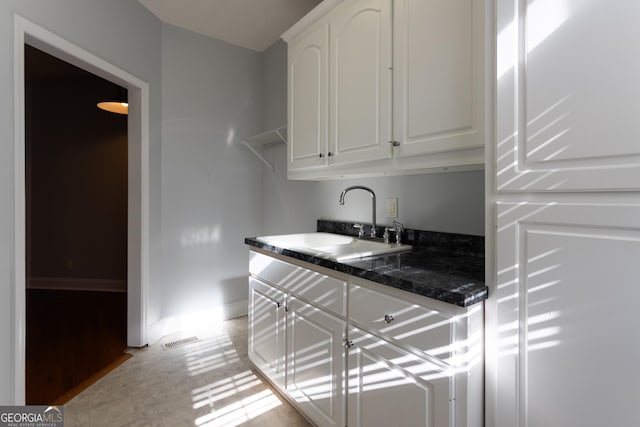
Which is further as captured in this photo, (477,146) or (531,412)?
(477,146)

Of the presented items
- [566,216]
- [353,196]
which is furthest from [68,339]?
[566,216]

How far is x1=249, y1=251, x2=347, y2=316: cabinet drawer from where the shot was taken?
1.41m

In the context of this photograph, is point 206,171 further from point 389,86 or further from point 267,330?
point 389,86

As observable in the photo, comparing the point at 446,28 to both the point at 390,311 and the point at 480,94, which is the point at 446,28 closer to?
the point at 480,94

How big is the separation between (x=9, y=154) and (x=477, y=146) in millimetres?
2041

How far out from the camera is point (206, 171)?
2965 millimetres

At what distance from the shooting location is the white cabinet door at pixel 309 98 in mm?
1907

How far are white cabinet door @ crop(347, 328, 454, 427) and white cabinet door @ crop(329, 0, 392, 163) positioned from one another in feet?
2.82

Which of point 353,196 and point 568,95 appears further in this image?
point 353,196

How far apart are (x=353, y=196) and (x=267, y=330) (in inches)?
40.4

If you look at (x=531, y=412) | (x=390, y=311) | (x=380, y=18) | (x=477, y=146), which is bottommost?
(x=531, y=412)

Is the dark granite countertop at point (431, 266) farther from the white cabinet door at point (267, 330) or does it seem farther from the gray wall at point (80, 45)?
the gray wall at point (80, 45)

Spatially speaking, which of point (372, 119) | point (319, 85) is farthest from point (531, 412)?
point (319, 85)

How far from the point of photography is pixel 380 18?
1528mm
